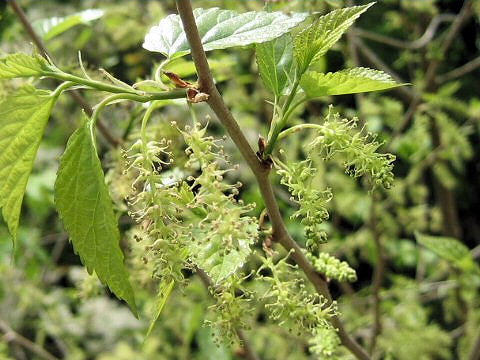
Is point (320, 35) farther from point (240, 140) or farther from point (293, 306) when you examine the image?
point (293, 306)

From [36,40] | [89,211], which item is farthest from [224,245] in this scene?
[36,40]

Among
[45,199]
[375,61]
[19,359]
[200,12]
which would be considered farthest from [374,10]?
[200,12]

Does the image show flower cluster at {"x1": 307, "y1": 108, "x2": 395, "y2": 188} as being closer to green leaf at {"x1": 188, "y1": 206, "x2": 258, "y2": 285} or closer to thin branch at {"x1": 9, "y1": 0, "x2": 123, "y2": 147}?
green leaf at {"x1": 188, "y1": 206, "x2": 258, "y2": 285}

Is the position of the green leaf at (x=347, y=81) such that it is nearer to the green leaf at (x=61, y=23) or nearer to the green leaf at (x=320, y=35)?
the green leaf at (x=320, y=35)

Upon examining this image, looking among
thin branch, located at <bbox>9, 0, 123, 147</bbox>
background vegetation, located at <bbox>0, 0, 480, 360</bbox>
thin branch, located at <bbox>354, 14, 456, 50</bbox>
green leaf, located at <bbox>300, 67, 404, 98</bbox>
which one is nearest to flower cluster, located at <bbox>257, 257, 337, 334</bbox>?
green leaf, located at <bbox>300, 67, 404, 98</bbox>

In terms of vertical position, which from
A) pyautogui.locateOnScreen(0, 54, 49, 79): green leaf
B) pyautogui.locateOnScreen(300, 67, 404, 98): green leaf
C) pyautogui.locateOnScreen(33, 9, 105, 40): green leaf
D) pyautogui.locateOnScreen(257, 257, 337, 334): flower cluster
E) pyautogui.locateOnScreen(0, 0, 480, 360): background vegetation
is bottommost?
pyautogui.locateOnScreen(0, 0, 480, 360): background vegetation

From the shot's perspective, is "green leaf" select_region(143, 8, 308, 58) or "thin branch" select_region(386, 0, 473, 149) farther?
"thin branch" select_region(386, 0, 473, 149)

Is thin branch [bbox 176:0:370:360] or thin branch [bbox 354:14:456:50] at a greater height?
thin branch [bbox 176:0:370:360]
